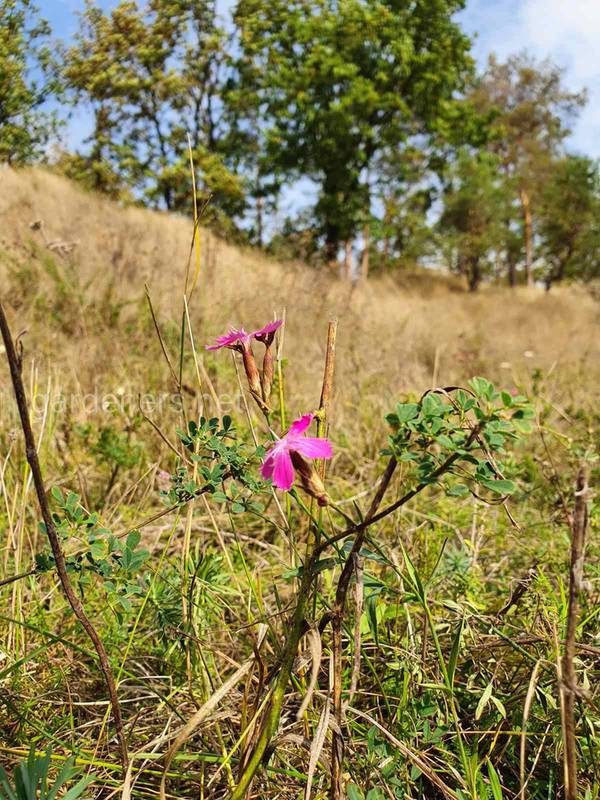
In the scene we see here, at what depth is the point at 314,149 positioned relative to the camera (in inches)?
581

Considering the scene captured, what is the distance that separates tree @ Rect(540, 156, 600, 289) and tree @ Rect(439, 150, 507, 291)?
1641 mm

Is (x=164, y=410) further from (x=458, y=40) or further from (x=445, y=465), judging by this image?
(x=458, y=40)

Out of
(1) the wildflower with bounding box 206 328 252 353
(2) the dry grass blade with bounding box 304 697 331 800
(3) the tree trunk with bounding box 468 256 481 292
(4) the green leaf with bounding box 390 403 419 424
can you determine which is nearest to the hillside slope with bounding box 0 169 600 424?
(1) the wildflower with bounding box 206 328 252 353

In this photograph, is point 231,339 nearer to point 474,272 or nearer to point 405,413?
point 405,413

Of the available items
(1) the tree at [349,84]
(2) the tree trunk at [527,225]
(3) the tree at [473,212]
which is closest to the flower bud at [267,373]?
(1) the tree at [349,84]

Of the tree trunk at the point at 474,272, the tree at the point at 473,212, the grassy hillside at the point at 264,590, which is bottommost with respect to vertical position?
the grassy hillside at the point at 264,590

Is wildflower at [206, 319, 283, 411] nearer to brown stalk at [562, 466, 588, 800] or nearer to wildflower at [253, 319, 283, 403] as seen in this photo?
wildflower at [253, 319, 283, 403]

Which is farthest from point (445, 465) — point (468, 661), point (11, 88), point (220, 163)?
point (220, 163)

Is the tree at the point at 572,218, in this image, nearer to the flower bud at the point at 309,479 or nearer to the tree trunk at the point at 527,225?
the tree trunk at the point at 527,225

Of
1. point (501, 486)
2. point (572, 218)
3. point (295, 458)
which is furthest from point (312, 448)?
point (572, 218)

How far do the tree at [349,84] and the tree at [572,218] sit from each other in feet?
15.4

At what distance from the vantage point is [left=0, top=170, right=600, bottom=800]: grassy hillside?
713 mm

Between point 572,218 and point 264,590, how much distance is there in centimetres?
1971

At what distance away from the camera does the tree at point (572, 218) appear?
55.1 ft
